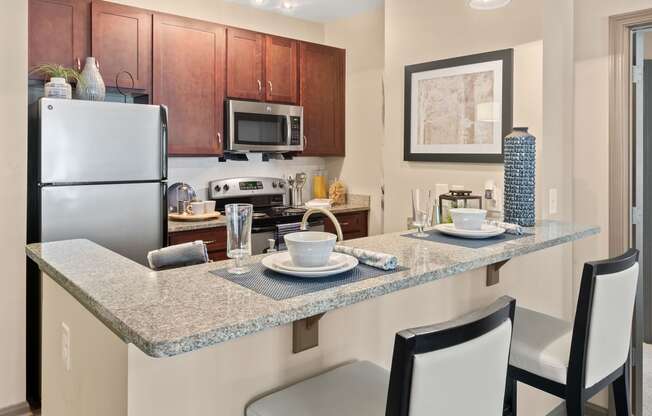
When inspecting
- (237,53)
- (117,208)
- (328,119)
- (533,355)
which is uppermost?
(237,53)

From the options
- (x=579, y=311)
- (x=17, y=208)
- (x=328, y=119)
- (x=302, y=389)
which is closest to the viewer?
(x=302, y=389)

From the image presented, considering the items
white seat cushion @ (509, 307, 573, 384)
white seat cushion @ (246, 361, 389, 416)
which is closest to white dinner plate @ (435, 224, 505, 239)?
white seat cushion @ (509, 307, 573, 384)

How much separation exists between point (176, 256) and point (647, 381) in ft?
10.00

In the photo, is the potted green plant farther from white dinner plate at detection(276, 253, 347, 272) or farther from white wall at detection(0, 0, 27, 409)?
white dinner plate at detection(276, 253, 347, 272)

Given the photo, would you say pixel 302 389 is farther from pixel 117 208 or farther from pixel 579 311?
pixel 117 208

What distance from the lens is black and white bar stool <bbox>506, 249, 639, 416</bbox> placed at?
150cm

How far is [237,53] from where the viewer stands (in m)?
3.76

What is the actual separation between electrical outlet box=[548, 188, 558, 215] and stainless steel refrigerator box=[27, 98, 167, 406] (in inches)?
87.3

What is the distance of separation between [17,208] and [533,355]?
261cm

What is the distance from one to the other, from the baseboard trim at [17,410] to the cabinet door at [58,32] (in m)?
1.89

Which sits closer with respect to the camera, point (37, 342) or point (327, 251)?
point (327, 251)

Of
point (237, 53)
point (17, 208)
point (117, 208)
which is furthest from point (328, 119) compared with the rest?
point (17, 208)

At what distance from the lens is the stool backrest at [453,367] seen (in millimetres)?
898

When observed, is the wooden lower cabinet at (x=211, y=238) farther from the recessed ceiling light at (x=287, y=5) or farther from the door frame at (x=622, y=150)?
the door frame at (x=622, y=150)
